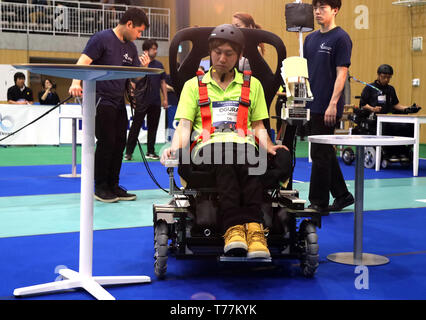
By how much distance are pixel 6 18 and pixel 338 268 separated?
1783cm

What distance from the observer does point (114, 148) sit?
216 inches

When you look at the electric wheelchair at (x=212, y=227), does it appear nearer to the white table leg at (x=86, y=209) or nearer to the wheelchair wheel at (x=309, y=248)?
the wheelchair wheel at (x=309, y=248)

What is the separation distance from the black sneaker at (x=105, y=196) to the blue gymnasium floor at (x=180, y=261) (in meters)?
0.10

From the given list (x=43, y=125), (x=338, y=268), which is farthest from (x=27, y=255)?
(x=43, y=125)

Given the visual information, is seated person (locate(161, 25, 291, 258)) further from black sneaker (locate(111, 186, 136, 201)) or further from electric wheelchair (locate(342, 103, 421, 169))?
electric wheelchair (locate(342, 103, 421, 169))

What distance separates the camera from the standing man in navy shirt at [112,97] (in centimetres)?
511

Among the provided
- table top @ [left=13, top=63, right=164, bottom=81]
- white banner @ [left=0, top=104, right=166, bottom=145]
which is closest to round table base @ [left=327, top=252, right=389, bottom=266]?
table top @ [left=13, top=63, right=164, bottom=81]

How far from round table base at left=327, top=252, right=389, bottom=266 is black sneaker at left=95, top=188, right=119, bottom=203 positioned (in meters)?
2.59

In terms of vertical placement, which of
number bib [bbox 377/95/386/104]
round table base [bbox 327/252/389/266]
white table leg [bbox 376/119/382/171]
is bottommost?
round table base [bbox 327/252/389/266]

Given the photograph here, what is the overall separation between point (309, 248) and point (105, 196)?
2.90m

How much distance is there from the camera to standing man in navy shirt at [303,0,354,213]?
4594 mm

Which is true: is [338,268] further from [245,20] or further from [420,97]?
[420,97]

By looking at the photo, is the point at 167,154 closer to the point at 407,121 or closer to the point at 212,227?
the point at 212,227

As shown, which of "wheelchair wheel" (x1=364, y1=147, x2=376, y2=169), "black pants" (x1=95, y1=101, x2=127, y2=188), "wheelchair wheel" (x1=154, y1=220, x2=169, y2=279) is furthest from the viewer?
"wheelchair wheel" (x1=364, y1=147, x2=376, y2=169)
